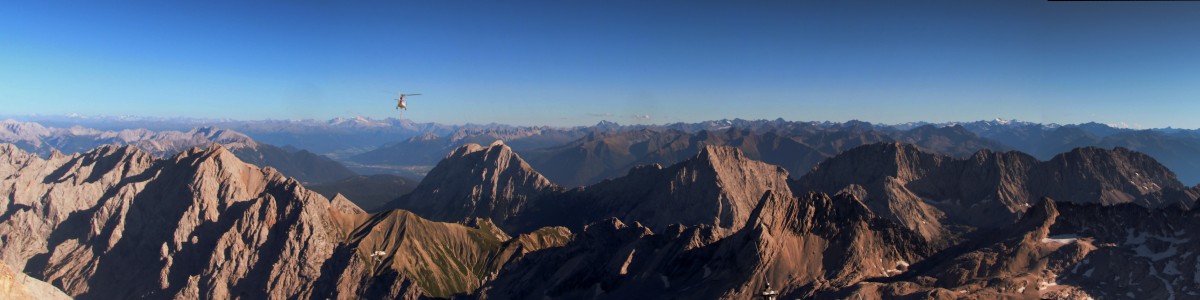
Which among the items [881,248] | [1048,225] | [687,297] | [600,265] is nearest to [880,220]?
[881,248]

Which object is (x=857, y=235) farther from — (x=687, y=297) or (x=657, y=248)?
(x=657, y=248)

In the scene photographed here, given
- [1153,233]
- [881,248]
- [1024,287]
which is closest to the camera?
[1024,287]

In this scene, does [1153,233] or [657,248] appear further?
[657,248]

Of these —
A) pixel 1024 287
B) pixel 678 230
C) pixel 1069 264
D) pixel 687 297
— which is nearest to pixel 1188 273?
pixel 1069 264

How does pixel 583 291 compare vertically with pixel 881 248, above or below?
below

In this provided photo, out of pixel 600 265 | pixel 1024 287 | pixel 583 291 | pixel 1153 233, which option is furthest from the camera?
pixel 600 265

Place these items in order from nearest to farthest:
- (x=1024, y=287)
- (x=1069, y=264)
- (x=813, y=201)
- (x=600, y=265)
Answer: (x=1024, y=287) → (x=1069, y=264) → (x=813, y=201) → (x=600, y=265)

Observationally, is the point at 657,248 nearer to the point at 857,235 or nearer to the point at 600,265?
the point at 600,265

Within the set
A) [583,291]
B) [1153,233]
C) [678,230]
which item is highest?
[1153,233]

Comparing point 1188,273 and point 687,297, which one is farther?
point 687,297
